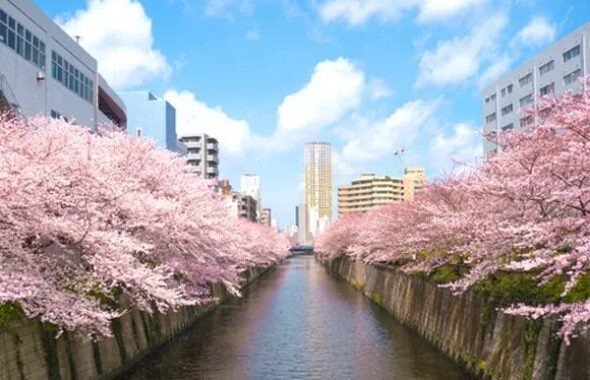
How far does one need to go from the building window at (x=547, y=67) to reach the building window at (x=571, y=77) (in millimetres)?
3855

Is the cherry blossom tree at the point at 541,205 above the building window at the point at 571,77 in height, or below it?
below

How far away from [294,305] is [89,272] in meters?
39.5

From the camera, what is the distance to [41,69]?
1697 inches

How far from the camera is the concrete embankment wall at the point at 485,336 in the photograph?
747 inches

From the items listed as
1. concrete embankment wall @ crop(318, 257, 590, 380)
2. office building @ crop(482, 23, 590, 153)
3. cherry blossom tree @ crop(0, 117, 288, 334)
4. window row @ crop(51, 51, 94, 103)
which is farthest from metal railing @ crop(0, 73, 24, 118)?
office building @ crop(482, 23, 590, 153)

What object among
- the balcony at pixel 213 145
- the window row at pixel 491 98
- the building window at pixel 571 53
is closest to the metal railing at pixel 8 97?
the building window at pixel 571 53

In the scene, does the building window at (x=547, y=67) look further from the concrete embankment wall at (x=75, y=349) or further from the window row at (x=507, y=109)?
the concrete embankment wall at (x=75, y=349)

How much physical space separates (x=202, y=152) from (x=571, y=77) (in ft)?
263

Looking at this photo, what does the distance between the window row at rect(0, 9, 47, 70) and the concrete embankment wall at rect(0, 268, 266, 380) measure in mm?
17428

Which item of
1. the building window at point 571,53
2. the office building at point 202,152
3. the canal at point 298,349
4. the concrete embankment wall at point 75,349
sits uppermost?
the building window at point 571,53

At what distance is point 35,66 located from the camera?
138 feet

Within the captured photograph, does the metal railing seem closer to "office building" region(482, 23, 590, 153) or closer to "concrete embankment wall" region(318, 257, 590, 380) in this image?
"concrete embankment wall" region(318, 257, 590, 380)

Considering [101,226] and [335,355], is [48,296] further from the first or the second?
[335,355]

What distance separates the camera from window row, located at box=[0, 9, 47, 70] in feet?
123
